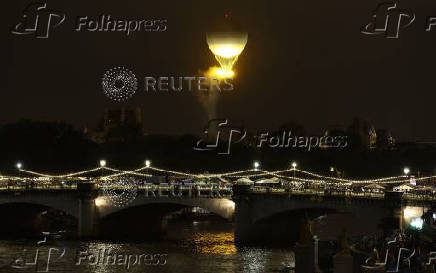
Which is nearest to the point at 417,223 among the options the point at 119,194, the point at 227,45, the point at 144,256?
the point at 227,45

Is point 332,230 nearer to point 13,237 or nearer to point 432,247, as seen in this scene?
point 13,237

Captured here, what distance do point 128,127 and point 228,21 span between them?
327ft

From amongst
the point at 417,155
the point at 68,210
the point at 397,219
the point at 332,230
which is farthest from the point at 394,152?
the point at 397,219

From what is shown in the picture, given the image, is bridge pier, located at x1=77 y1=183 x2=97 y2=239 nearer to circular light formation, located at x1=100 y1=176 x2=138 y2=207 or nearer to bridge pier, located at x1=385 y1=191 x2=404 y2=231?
circular light formation, located at x1=100 y1=176 x2=138 y2=207

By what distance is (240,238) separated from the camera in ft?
218

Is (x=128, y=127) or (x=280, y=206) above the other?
(x=128, y=127)

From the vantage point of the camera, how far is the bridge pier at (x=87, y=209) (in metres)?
71.0

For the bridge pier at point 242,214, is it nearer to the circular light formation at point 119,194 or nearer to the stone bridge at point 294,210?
the stone bridge at point 294,210

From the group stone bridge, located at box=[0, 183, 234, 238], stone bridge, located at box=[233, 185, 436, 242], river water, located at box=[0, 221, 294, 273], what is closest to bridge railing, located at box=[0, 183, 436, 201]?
stone bridge, located at box=[0, 183, 234, 238]

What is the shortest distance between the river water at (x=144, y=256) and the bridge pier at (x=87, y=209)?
1.74m

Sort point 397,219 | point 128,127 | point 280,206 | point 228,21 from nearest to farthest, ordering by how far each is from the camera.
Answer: point 228,21
point 397,219
point 280,206
point 128,127

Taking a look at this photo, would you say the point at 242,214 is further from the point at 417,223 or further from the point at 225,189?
the point at 417,223

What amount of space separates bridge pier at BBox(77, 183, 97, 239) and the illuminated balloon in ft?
87.5

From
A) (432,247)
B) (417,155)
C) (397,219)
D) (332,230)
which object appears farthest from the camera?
(417,155)
